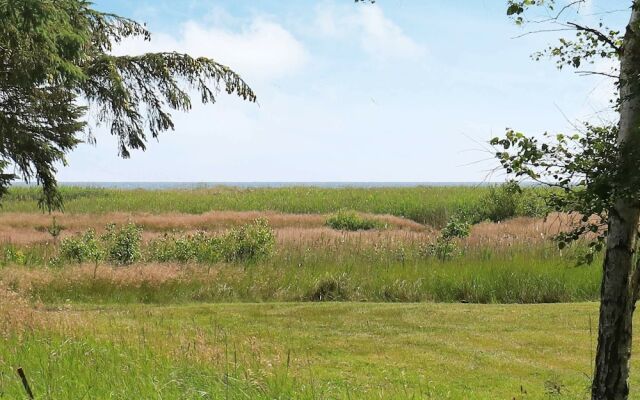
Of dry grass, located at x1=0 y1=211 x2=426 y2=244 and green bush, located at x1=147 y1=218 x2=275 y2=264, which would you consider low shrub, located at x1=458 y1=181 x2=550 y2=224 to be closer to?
dry grass, located at x1=0 y1=211 x2=426 y2=244

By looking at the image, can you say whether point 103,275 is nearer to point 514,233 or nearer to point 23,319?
point 23,319

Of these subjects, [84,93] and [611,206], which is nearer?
[611,206]

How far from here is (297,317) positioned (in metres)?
9.83

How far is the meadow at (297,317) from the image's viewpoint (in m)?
5.73

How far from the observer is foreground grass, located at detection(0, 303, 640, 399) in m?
5.37

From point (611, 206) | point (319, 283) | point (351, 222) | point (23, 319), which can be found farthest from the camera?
point (351, 222)

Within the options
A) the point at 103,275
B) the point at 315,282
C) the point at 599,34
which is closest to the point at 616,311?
the point at 599,34

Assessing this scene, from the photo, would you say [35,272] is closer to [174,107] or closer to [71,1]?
[174,107]

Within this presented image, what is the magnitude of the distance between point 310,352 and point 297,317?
2.28 meters

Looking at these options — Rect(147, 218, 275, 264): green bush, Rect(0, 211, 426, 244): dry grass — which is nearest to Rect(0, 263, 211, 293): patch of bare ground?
Rect(147, 218, 275, 264): green bush

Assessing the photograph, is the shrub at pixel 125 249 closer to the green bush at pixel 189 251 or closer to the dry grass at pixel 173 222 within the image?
the green bush at pixel 189 251

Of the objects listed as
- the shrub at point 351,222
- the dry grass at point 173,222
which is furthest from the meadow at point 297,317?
the shrub at point 351,222

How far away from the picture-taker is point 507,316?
9.91m

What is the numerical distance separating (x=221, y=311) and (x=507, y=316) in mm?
4446
